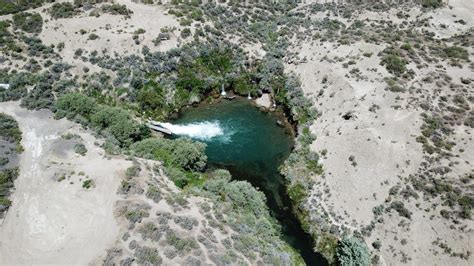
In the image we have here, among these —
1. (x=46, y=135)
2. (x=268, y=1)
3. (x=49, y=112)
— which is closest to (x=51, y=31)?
(x=49, y=112)

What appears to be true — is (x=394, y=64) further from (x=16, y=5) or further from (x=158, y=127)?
(x=16, y=5)

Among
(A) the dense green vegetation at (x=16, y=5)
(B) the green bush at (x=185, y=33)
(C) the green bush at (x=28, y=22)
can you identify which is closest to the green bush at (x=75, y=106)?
(C) the green bush at (x=28, y=22)

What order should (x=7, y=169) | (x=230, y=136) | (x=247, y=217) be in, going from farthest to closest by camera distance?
(x=230, y=136)
(x=7, y=169)
(x=247, y=217)

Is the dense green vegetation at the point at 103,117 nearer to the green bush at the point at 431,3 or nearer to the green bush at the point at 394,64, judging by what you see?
the green bush at the point at 394,64

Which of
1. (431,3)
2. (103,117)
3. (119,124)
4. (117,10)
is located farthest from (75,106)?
(431,3)

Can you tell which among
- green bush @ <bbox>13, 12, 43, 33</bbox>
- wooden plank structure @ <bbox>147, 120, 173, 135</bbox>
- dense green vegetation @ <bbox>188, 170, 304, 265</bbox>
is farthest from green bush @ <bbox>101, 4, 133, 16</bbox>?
dense green vegetation @ <bbox>188, 170, 304, 265</bbox>

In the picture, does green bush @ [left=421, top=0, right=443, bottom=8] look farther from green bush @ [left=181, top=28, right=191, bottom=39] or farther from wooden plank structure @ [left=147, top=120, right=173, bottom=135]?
wooden plank structure @ [left=147, top=120, right=173, bottom=135]

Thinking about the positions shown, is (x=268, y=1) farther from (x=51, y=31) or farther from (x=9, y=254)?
(x=9, y=254)
